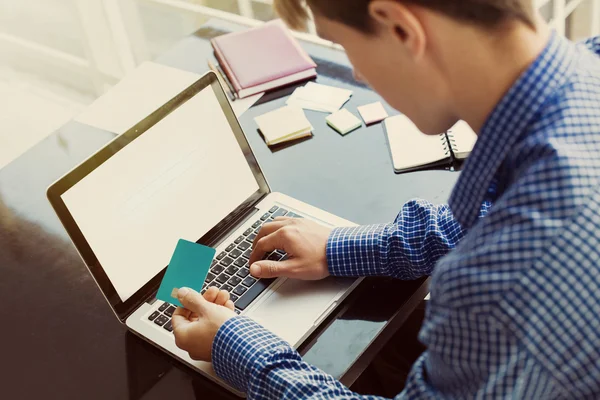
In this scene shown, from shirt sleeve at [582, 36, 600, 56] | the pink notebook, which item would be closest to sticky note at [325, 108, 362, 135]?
the pink notebook

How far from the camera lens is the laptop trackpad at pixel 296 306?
1.05 meters

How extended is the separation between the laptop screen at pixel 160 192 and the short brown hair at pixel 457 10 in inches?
15.6

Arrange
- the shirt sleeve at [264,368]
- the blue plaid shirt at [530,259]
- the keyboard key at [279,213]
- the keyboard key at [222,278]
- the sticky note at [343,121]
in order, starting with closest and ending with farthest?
1. the blue plaid shirt at [530,259]
2. the shirt sleeve at [264,368]
3. the keyboard key at [222,278]
4. the keyboard key at [279,213]
5. the sticky note at [343,121]

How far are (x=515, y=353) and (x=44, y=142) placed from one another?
116 cm

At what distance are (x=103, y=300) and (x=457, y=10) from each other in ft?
2.46

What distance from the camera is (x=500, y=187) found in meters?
0.82

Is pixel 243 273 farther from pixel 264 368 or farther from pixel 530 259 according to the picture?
pixel 530 259

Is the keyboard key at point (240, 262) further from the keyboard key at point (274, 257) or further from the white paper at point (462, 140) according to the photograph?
the white paper at point (462, 140)

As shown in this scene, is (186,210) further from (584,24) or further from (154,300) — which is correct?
(584,24)

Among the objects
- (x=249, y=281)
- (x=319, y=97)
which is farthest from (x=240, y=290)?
(x=319, y=97)

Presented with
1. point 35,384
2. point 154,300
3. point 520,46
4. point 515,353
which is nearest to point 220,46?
point 154,300

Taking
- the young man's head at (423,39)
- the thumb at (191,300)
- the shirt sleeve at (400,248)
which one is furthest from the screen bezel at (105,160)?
the young man's head at (423,39)

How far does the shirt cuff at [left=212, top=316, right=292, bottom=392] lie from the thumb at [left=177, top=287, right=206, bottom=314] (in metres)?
0.06

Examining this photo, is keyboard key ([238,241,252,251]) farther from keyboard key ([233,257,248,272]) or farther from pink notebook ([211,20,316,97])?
pink notebook ([211,20,316,97])
